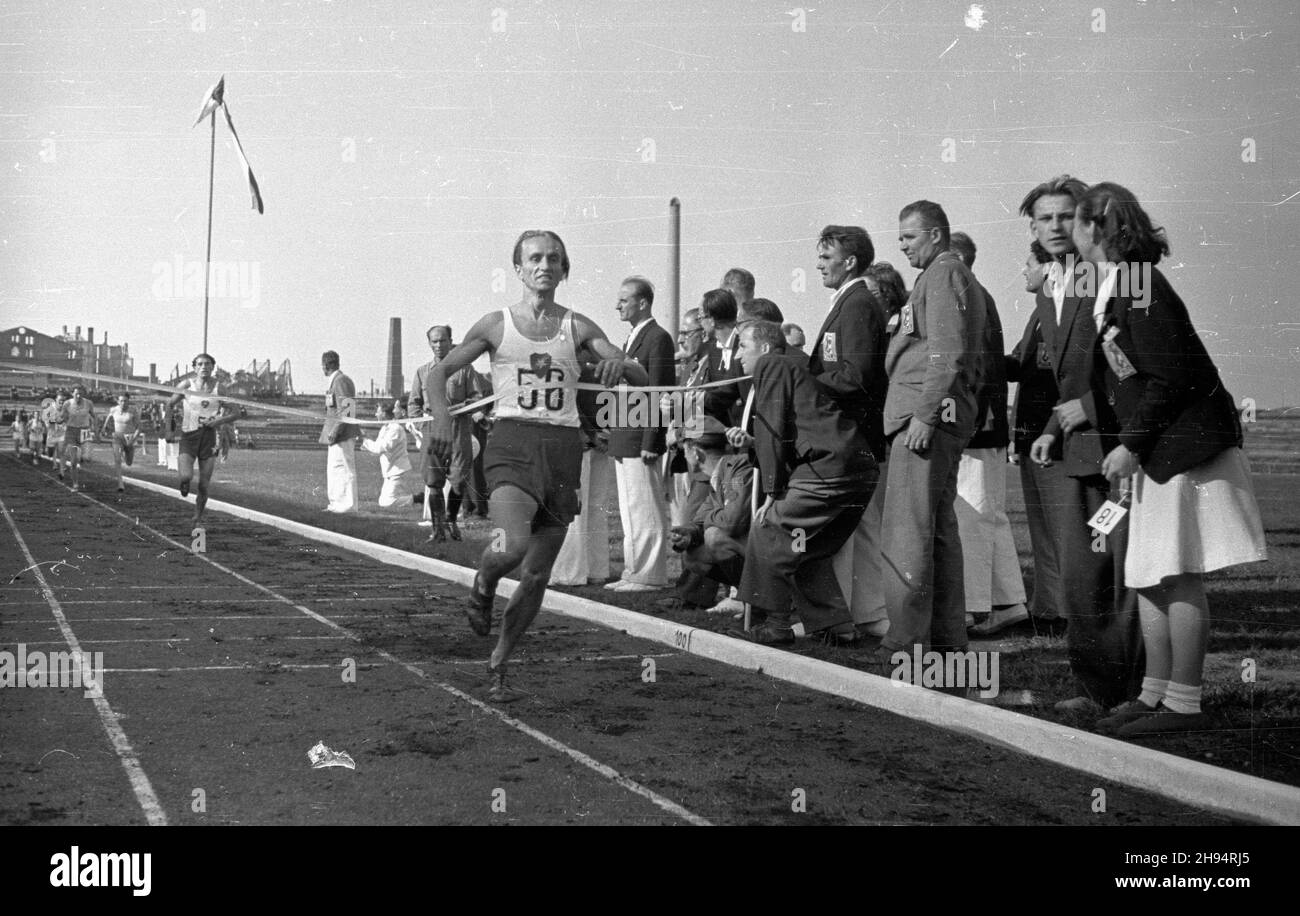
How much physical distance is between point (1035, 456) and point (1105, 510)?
2.02 ft

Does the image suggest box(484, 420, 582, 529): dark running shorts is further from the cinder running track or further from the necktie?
the necktie

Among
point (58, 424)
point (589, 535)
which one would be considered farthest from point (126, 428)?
point (589, 535)

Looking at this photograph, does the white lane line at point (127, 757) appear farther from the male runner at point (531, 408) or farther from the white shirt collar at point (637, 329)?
the white shirt collar at point (637, 329)

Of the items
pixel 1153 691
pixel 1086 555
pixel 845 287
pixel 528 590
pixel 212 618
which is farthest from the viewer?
pixel 212 618

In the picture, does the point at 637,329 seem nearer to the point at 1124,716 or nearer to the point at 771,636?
the point at 771,636

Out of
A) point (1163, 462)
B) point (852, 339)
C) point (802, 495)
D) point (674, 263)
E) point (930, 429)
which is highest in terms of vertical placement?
point (674, 263)

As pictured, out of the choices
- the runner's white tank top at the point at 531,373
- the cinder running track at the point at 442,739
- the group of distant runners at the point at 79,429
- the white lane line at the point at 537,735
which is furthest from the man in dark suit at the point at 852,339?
the group of distant runners at the point at 79,429

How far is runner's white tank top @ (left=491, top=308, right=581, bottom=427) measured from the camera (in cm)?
643

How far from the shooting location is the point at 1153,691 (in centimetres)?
564

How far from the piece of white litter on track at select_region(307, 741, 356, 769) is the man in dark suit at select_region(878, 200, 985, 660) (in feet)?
9.72

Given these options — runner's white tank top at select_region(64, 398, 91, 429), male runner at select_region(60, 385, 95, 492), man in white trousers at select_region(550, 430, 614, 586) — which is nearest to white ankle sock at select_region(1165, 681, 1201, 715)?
man in white trousers at select_region(550, 430, 614, 586)

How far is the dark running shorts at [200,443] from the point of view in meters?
16.4

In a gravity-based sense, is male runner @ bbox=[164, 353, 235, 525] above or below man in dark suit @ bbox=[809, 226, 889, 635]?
below

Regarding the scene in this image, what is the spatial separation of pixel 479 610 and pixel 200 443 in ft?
34.9
